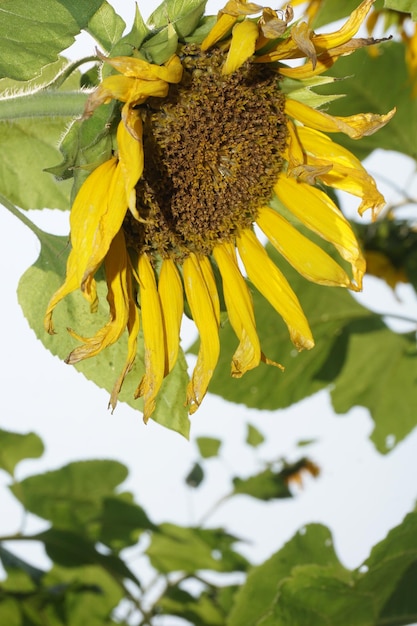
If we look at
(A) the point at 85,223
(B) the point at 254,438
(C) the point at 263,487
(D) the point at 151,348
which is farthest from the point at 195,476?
(A) the point at 85,223

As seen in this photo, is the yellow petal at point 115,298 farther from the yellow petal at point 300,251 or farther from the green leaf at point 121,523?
the green leaf at point 121,523

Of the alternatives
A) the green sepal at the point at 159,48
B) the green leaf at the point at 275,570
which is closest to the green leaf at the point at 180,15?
the green sepal at the point at 159,48

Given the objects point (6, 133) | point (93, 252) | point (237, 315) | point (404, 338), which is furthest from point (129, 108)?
point (404, 338)

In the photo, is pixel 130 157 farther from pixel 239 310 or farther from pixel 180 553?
pixel 180 553

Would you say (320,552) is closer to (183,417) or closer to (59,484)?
(59,484)

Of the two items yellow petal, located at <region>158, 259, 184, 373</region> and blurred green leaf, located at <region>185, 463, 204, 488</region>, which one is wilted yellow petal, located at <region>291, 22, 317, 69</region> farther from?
blurred green leaf, located at <region>185, 463, 204, 488</region>

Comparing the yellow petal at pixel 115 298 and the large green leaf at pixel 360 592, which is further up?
the yellow petal at pixel 115 298

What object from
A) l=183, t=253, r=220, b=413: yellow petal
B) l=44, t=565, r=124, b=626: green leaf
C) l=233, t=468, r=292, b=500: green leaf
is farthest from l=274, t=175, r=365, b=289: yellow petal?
l=233, t=468, r=292, b=500: green leaf
